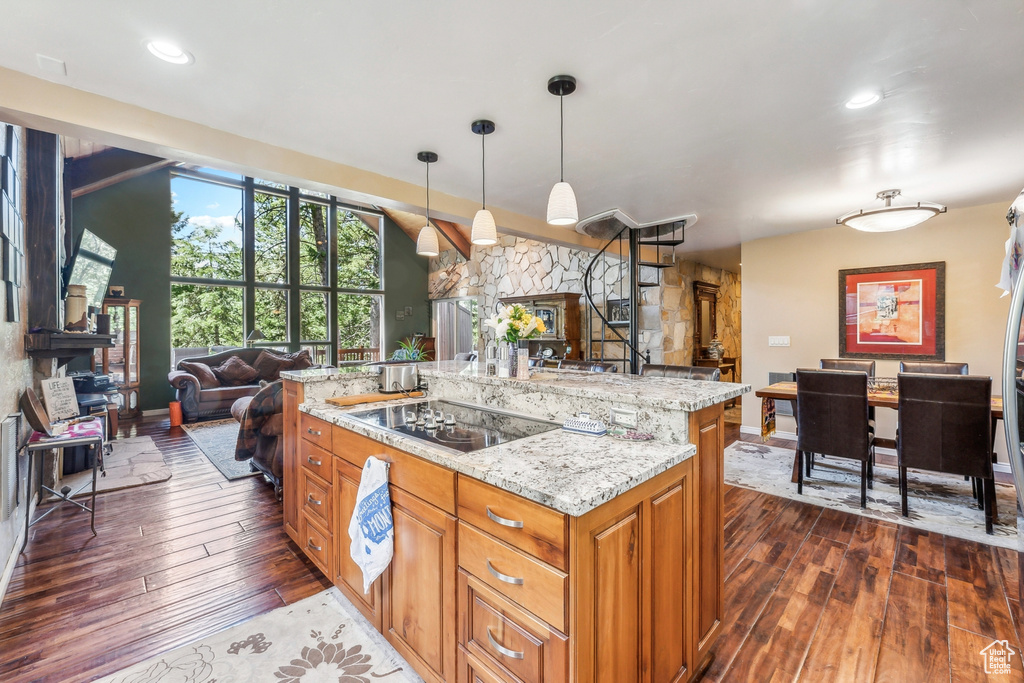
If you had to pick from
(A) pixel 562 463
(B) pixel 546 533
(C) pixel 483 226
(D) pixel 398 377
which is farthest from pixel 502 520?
(C) pixel 483 226

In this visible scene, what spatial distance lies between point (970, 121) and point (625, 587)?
308 centimetres

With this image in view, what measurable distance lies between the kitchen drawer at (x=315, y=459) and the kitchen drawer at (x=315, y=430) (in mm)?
28

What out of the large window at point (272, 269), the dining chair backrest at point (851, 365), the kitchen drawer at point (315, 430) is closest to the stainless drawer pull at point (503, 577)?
the kitchen drawer at point (315, 430)

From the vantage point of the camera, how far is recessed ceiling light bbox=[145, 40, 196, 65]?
176 centimetres

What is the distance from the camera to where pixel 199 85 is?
206 centimetres

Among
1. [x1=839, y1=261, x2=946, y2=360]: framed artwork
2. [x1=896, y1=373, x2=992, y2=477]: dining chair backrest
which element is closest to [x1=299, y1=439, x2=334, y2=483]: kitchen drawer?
[x1=896, y1=373, x2=992, y2=477]: dining chair backrest

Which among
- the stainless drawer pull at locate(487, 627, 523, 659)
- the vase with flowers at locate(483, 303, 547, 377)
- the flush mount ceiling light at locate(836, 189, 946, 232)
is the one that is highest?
the flush mount ceiling light at locate(836, 189, 946, 232)

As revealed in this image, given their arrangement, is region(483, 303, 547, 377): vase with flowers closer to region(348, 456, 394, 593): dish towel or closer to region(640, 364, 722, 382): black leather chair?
region(348, 456, 394, 593): dish towel

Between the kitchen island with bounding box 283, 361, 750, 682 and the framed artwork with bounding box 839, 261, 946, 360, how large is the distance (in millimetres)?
3954

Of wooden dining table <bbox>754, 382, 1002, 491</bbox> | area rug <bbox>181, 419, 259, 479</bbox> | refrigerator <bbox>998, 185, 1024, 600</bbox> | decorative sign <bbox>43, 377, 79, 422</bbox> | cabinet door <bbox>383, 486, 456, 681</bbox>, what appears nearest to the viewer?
refrigerator <bbox>998, 185, 1024, 600</bbox>

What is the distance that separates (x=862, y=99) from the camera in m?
2.12

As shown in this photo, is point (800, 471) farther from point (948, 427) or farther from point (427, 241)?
point (427, 241)

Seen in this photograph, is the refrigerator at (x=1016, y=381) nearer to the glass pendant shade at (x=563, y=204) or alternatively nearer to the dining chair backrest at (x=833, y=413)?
the glass pendant shade at (x=563, y=204)

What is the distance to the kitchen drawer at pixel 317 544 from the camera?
2.10 meters
